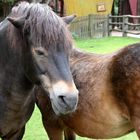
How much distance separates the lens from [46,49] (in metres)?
3.13

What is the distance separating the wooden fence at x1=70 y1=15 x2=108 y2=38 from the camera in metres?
20.3

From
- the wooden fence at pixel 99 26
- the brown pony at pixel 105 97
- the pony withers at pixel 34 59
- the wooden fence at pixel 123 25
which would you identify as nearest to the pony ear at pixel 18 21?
the pony withers at pixel 34 59

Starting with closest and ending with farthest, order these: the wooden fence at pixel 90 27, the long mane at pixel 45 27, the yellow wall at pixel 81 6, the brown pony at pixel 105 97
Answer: the long mane at pixel 45 27 < the brown pony at pixel 105 97 < the wooden fence at pixel 90 27 < the yellow wall at pixel 81 6

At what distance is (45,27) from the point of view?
317 cm

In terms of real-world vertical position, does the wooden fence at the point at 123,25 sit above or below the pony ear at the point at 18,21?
below

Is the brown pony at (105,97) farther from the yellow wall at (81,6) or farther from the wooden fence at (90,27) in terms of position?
the yellow wall at (81,6)

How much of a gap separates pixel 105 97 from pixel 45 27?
985 mm

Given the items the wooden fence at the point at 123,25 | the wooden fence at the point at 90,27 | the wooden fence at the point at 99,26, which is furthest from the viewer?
the wooden fence at the point at 123,25

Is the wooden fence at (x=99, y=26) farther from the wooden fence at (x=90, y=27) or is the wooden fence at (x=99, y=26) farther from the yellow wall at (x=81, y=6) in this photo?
the yellow wall at (x=81, y=6)

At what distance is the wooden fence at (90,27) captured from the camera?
2028 centimetres

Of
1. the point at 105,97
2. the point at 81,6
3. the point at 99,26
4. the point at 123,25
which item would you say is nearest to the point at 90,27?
the point at 99,26

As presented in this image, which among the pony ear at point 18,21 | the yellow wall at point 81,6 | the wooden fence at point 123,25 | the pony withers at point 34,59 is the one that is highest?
the pony ear at point 18,21

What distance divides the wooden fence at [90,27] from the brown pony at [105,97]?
1566 cm

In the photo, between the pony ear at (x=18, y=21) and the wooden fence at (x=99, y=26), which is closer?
the pony ear at (x=18, y=21)
